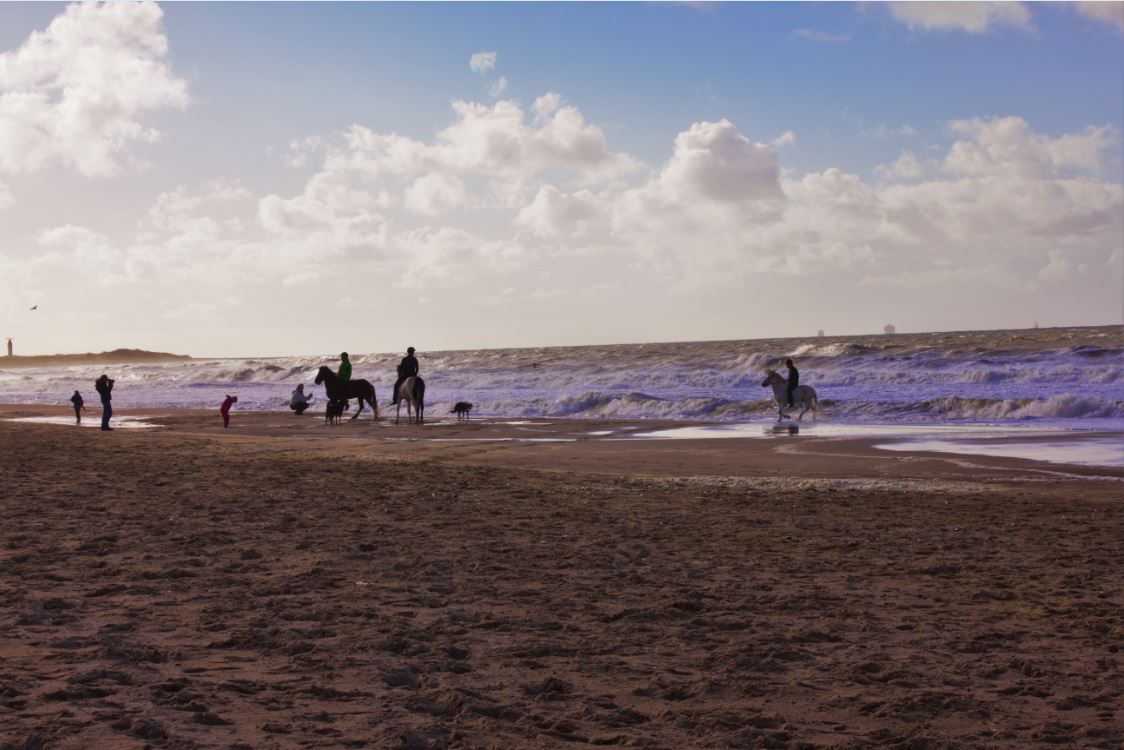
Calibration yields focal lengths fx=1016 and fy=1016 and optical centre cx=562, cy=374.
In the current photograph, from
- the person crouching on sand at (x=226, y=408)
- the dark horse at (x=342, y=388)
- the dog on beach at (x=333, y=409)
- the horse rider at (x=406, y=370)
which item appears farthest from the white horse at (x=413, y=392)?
the person crouching on sand at (x=226, y=408)

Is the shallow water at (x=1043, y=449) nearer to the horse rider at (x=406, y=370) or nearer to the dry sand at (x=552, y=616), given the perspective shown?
the dry sand at (x=552, y=616)

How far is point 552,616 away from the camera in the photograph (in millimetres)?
5875

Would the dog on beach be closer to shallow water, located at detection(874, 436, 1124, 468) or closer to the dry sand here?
shallow water, located at detection(874, 436, 1124, 468)

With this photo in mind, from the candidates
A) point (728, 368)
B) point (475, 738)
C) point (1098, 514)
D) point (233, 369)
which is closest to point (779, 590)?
point (475, 738)

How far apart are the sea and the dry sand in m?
16.1

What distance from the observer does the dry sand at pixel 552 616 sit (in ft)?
13.6

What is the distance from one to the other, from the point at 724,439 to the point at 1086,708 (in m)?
16.1

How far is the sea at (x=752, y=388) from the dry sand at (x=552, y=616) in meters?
16.1

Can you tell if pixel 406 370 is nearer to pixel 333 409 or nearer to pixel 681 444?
pixel 333 409

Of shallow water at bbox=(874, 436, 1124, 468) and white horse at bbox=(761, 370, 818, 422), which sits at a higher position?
white horse at bbox=(761, 370, 818, 422)

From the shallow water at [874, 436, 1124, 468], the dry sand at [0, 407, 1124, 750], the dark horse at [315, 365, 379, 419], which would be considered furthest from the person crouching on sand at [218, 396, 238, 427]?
the shallow water at [874, 436, 1124, 468]

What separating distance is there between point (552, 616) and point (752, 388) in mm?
33978

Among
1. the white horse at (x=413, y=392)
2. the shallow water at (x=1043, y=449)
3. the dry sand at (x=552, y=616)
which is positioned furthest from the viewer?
the white horse at (x=413, y=392)

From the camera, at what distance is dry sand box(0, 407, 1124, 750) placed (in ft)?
13.6
